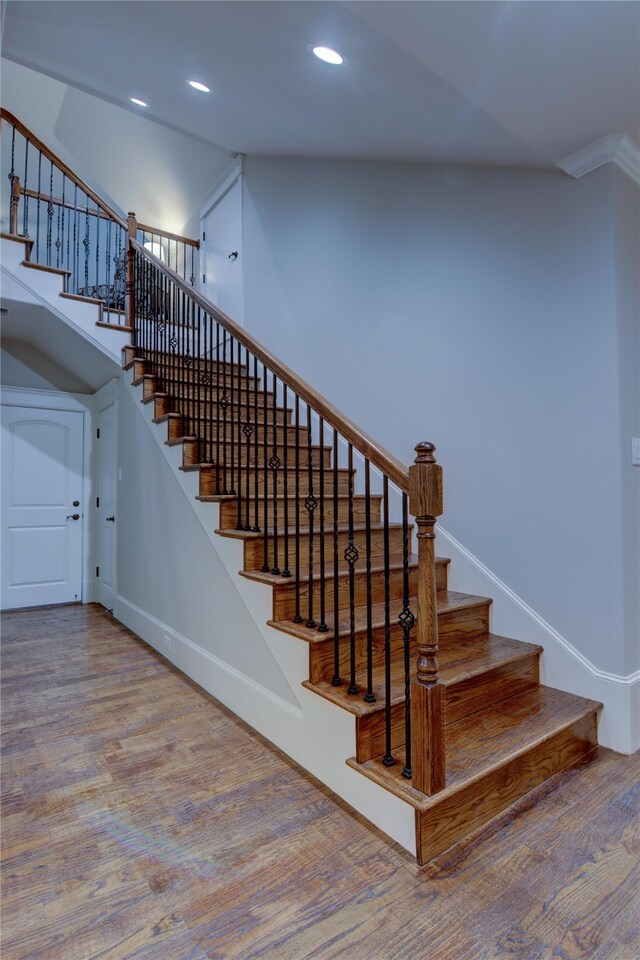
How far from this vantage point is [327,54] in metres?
1.98

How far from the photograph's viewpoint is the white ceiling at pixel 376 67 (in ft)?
5.09

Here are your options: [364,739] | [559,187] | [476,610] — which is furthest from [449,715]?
[559,187]

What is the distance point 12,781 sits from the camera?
6.03 ft

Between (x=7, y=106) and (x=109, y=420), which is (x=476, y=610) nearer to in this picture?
(x=109, y=420)

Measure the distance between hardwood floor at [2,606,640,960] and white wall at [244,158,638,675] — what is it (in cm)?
85

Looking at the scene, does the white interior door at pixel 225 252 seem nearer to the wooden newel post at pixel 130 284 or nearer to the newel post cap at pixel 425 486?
the wooden newel post at pixel 130 284

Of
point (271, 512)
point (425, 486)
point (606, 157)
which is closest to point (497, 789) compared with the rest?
point (425, 486)

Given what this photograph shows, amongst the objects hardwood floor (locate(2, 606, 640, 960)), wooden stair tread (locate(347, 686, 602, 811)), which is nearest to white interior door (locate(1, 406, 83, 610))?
hardwood floor (locate(2, 606, 640, 960))

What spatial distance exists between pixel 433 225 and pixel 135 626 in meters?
3.42

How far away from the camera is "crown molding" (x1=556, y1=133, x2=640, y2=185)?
1986 millimetres

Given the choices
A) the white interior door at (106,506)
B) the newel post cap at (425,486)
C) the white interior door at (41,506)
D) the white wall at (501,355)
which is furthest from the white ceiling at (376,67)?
the white interior door at (41,506)

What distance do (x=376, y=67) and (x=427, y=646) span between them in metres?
2.16

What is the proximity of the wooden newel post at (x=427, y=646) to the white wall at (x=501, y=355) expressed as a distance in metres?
1.06

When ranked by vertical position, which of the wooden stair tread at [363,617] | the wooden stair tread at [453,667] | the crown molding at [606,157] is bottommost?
the wooden stair tread at [453,667]
